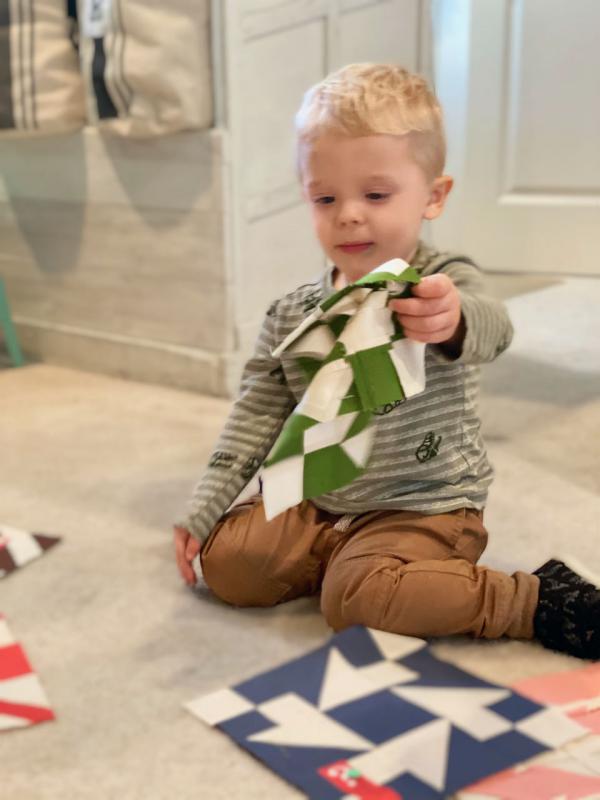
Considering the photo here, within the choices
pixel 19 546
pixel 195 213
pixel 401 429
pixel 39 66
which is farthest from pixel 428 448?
pixel 39 66

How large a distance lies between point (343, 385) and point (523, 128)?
184 centimetres

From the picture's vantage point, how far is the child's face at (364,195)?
94cm

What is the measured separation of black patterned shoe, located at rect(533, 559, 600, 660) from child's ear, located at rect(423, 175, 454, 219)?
0.38 meters

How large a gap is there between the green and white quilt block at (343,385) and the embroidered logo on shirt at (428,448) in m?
0.15

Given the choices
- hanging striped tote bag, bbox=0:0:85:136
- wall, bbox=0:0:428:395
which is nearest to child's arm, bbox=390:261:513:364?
wall, bbox=0:0:428:395

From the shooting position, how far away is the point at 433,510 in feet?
3.31

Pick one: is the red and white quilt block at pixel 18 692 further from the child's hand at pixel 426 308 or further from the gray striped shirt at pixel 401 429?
the child's hand at pixel 426 308

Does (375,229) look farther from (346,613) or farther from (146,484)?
(146,484)

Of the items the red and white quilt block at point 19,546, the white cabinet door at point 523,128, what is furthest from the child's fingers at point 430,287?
the white cabinet door at point 523,128

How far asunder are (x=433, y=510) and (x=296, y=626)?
0.18 meters

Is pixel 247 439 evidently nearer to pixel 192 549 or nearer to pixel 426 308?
pixel 192 549

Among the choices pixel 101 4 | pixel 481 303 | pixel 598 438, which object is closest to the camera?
pixel 481 303

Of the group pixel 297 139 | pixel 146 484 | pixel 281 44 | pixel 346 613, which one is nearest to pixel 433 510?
pixel 346 613

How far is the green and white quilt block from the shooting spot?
0.79 metres
